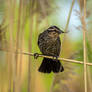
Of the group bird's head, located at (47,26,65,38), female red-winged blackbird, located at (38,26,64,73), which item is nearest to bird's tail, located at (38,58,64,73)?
female red-winged blackbird, located at (38,26,64,73)

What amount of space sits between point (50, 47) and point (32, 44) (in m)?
0.25

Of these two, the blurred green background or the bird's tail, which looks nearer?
the blurred green background

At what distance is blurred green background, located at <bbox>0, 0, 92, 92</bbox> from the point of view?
1598 millimetres

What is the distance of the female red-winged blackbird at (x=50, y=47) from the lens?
1.83 metres

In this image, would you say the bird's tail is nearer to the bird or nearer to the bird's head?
the bird

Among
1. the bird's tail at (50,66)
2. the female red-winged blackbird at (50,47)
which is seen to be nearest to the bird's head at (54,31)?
the female red-winged blackbird at (50,47)

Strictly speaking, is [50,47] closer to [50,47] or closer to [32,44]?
[50,47]

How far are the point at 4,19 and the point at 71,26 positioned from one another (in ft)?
1.49

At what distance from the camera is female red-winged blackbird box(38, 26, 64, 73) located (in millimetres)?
1833

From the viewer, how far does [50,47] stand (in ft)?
6.52

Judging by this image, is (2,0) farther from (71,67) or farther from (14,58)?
(71,67)

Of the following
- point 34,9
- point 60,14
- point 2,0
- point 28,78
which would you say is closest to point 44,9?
point 34,9

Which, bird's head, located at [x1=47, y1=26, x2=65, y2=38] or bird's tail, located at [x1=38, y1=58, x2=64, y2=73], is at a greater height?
bird's head, located at [x1=47, y1=26, x2=65, y2=38]

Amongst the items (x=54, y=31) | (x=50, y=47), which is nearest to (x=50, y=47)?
(x=50, y=47)
